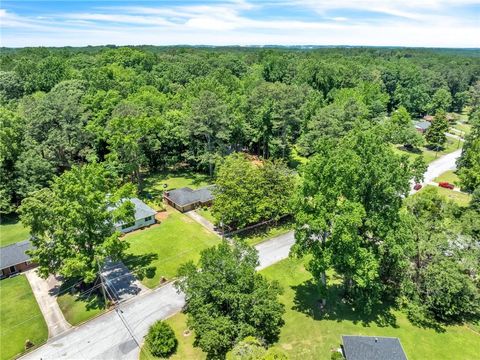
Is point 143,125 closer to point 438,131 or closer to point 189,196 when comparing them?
point 189,196

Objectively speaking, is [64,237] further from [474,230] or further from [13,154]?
[474,230]

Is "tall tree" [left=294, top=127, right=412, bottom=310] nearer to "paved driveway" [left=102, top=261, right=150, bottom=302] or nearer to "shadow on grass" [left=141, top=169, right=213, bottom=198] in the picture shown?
"paved driveway" [left=102, top=261, right=150, bottom=302]

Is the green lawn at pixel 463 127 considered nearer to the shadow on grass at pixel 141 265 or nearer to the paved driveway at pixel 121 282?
the shadow on grass at pixel 141 265

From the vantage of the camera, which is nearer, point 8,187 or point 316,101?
point 8,187

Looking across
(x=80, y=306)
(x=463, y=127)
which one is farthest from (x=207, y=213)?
(x=463, y=127)

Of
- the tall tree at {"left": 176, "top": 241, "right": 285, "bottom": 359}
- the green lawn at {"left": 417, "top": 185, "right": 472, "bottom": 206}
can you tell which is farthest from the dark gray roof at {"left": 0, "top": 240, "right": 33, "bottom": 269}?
the green lawn at {"left": 417, "top": 185, "right": 472, "bottom": 206}

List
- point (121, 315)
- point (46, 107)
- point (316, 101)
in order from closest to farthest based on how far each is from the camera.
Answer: point (121, 315), point (46, 107), point (316, 101)

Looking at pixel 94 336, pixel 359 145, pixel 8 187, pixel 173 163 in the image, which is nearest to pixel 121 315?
pixel 94 336
